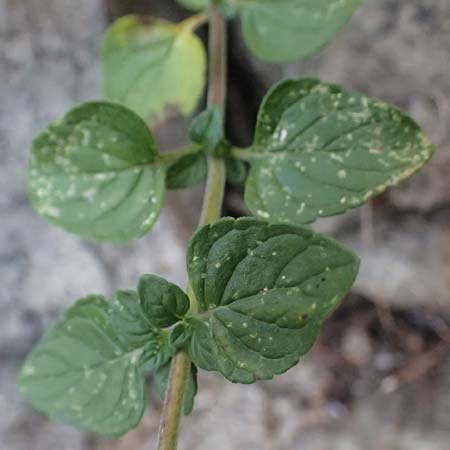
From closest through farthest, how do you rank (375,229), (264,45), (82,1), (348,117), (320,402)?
(348,117) < (264,45) < (82,1) < (375,229) < (320,402)

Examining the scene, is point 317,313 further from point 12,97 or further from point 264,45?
point 12,97

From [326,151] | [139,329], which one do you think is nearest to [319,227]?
[326,151]

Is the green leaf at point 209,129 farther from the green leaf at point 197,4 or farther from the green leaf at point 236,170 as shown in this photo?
the green leaf at point 197,4

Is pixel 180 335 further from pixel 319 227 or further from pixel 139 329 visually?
pixel 319 227

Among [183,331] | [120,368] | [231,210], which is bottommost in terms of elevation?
[231,210]

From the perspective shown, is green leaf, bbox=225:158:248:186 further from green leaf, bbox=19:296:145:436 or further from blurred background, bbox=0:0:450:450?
blurred background, bbox=0:0:450:450

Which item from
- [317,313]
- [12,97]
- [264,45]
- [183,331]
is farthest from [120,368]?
[12,97]

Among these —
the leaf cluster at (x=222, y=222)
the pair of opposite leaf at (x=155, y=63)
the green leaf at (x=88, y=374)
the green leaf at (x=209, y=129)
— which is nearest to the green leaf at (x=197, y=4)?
the pair of opposite leaf at (x=155, y=63)
